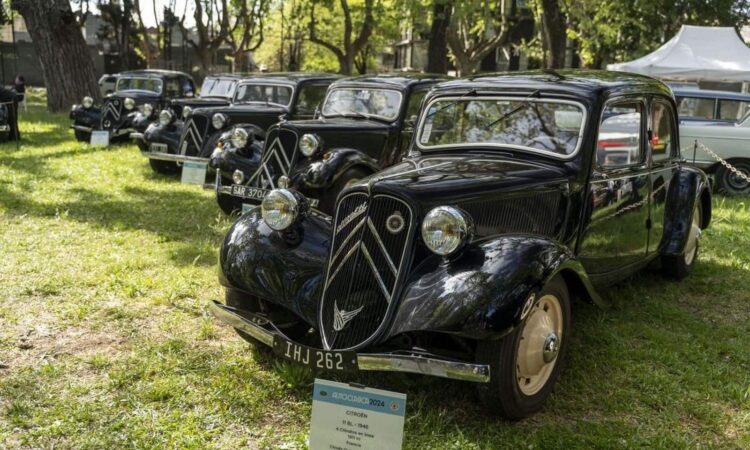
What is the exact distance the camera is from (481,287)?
10.3 ft

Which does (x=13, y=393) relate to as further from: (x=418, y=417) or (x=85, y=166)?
(x=85, y=166)

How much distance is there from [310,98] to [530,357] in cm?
742

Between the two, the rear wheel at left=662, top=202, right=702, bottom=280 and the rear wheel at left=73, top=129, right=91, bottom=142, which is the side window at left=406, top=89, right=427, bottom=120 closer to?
the rear wheel at left=662, top=202, right=702, bottom=280

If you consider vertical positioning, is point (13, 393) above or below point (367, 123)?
below

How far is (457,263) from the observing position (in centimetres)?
333

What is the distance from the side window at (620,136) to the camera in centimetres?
442

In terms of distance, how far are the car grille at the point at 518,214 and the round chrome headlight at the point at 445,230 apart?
0.34 metres

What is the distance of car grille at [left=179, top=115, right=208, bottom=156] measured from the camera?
995 centimetres

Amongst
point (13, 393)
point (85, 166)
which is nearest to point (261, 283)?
point (13, 393)

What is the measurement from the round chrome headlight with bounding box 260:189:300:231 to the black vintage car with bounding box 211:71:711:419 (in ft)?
0.04

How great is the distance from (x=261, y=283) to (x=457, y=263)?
118 cm

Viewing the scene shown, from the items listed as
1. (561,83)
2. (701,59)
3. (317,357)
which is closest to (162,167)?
(561,83)

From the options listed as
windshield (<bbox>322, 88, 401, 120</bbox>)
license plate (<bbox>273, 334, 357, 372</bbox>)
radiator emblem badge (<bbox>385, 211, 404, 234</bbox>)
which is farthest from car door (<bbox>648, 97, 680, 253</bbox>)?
windshield (<bbox>322, 88, 401, 120</bbox>)

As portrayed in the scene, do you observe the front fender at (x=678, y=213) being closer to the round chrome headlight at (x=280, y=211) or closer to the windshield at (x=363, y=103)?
the round chrome headlight at (x=280, y=211)
